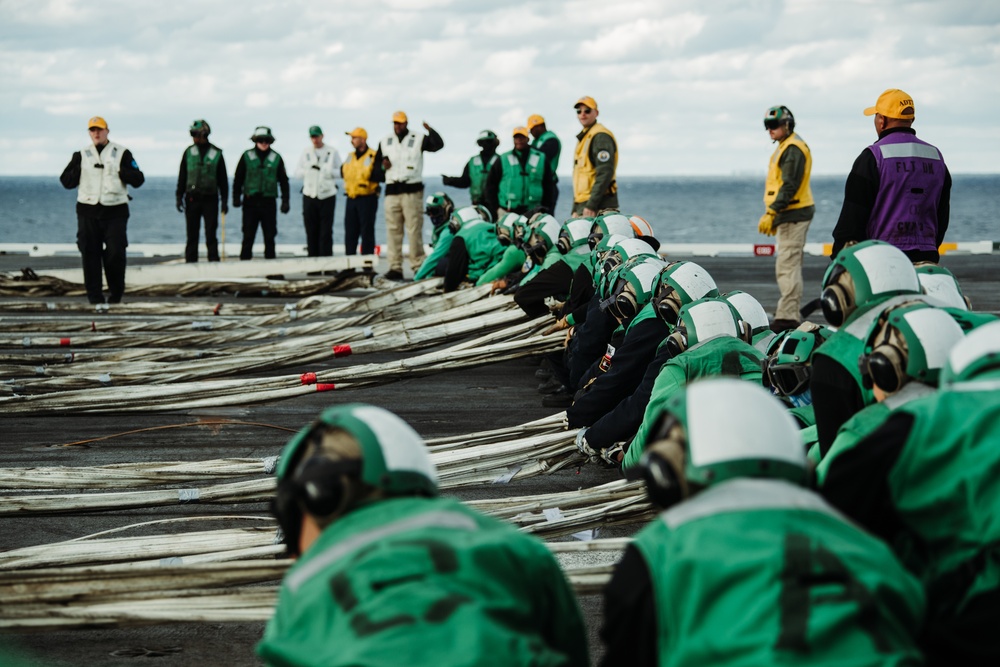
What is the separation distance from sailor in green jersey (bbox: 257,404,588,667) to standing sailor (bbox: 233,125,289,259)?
53.5ft

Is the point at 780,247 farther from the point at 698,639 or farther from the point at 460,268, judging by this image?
the point at 698,639

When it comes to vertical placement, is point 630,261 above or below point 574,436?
above

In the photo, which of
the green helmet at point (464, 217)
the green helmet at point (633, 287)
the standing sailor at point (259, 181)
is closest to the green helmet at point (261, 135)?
the standing sailor at point (259, 181)

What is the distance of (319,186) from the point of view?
66.2ft

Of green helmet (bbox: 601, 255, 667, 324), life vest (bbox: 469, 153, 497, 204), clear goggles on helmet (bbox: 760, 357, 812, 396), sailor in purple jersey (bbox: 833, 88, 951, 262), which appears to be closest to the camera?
clear goggles on helmet (bbox: 760, 357, 812, 396)

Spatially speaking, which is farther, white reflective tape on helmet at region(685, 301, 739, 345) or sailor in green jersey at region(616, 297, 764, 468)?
white reflective tape on helmet at region(685, 301, 739, 345)

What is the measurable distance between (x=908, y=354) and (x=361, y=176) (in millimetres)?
16209

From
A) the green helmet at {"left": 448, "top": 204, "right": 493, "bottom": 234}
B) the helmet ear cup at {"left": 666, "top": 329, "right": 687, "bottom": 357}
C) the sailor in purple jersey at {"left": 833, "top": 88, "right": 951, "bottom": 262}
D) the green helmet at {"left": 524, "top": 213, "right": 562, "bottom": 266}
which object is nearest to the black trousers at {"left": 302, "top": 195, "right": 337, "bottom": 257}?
the green helmet at {"left": 448, "top": 204, "right": 493, "bottom": 234}

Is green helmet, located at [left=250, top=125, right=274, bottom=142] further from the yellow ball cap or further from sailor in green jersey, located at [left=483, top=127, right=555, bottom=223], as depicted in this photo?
the yellow ball cap

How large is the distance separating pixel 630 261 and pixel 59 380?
15.1 ft

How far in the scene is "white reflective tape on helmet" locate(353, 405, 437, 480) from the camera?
2.91m

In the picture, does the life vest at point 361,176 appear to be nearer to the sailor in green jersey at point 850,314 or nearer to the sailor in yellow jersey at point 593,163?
the sailor in yellow jersey at point 593,163

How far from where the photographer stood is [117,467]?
675 cm

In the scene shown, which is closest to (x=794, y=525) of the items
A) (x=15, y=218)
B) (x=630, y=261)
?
(x=630, y=261)
